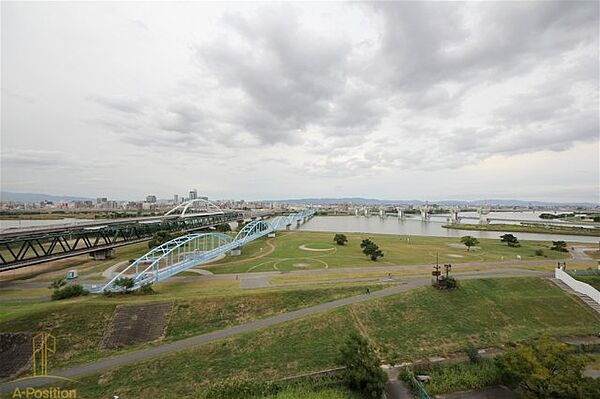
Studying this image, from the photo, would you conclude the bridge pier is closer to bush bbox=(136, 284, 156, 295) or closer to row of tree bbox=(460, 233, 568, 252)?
bush bbox=(136, 284, 156, 295)

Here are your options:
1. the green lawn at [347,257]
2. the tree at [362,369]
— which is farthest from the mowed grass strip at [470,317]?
the green lawn at [347,257]

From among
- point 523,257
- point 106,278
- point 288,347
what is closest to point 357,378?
point 288,347

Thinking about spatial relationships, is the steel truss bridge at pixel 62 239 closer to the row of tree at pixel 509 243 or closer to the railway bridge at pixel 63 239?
the railway bridge at pixel 63 239

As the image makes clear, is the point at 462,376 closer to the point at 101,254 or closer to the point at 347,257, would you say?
the point at 347,257

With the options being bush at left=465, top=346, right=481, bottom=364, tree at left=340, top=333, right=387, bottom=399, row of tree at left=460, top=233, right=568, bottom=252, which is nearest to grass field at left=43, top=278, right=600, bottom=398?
bush at left=465, top=346, right=481, bottom=364

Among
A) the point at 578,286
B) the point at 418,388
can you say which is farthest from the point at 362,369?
the point at 578,286

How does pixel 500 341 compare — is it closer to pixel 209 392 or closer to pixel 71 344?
pixel 209 392
